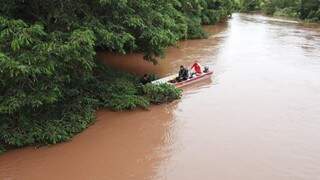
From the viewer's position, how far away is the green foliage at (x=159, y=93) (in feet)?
58.3

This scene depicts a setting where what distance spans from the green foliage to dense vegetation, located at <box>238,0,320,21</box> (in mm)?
41891

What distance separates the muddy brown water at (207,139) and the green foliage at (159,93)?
12.7 inches

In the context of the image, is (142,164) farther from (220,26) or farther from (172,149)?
(220,26)

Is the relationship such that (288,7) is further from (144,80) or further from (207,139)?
(207,139)

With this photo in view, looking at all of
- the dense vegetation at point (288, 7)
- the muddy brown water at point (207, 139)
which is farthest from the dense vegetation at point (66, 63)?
the dense vegetation at point (288, 7)

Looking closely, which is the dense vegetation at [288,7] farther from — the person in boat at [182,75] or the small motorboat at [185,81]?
the person in boat at [182,75]

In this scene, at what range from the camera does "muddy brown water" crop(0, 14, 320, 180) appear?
12414mm

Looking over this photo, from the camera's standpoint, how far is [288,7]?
217ft

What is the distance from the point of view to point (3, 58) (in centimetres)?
1235

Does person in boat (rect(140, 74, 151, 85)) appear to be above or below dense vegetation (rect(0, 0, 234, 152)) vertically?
below

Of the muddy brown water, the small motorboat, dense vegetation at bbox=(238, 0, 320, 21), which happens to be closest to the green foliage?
the muddy brown water

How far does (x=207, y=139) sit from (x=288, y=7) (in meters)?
55.8

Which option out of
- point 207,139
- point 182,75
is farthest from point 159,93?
point 207,139

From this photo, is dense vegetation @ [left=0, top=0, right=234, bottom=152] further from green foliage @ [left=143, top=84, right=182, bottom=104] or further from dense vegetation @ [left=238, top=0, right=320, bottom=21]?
dense vegetation @ [left=238, top=0, right=320, bottom=21]
